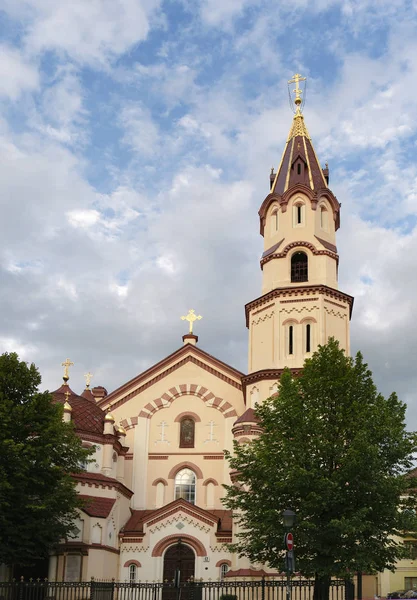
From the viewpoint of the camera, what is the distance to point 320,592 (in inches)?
1155

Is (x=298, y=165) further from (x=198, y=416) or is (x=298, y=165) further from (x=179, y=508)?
(x=179, y=508)

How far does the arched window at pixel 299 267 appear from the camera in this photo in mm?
47531

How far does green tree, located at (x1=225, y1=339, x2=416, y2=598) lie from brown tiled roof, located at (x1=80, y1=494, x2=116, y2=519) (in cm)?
1149

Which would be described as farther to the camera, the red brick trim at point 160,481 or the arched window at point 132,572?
the red brick trim at point 160,481

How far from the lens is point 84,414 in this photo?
4562 centimetres

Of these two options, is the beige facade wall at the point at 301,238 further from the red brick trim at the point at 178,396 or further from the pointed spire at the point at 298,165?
the red brick trim at the point at 178,396

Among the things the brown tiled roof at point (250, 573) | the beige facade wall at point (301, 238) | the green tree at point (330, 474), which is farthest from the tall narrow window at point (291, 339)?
the brown tiled roof at point (250, 573)

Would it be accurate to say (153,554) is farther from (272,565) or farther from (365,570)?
(365,570)

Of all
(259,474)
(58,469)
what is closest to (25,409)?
(58,469)

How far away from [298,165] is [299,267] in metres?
8.37

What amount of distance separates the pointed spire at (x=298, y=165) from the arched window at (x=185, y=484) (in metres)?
19.6

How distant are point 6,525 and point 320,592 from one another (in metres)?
14.2

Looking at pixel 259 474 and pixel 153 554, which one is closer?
pixel 259 474

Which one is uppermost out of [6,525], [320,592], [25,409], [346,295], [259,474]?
[346,295]
